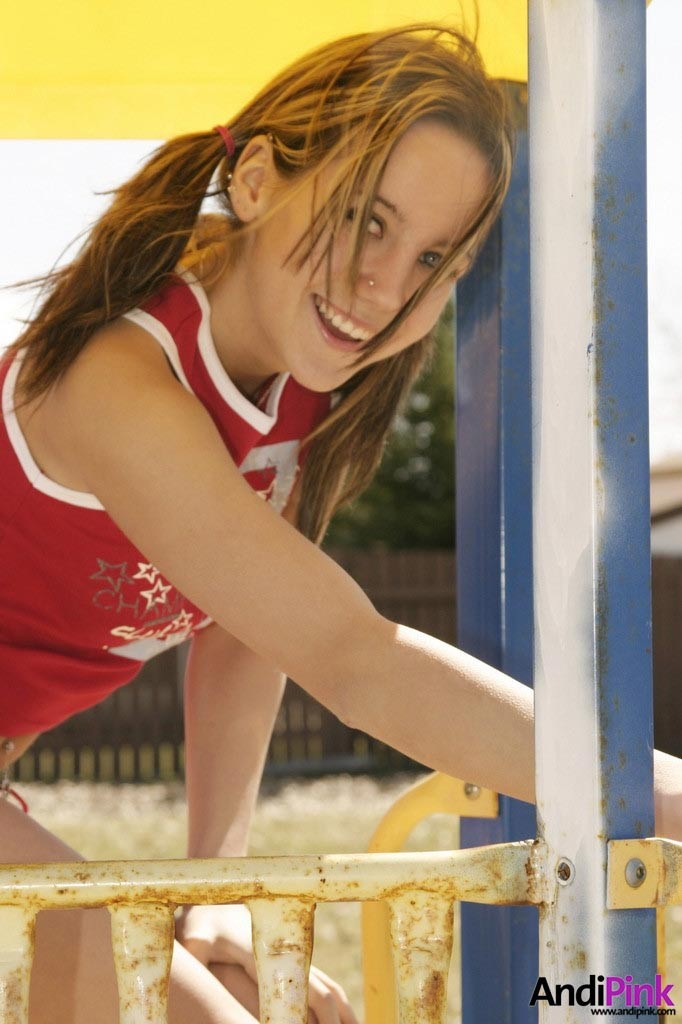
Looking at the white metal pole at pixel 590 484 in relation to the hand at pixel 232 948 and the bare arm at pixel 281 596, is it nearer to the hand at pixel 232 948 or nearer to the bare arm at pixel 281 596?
the bare arm at pixel 281 596

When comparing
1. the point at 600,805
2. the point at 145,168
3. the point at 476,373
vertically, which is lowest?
the point at 600,805

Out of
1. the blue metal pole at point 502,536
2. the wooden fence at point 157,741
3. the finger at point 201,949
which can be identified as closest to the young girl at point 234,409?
the finger at point 201,949

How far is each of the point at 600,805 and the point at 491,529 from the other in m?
0.78

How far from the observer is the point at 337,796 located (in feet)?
22.6

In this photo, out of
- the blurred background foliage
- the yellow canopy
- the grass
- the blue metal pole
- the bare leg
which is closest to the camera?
the bare leg

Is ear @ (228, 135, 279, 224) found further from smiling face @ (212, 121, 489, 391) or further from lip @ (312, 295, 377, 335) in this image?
lip @ (312, 295, 377, 335)

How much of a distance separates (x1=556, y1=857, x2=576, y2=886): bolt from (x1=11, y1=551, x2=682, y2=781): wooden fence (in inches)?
265

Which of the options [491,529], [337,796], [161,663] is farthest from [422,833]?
[491,529]

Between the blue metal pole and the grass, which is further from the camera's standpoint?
the grass

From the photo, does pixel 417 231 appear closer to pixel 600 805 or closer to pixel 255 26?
pixel 255 26

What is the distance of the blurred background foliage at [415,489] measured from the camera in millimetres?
12281

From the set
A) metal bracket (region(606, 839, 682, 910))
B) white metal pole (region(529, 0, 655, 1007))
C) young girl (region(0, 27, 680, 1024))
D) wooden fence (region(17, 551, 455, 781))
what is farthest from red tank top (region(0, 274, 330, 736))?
wooden fence (region(17, 551, 455, 781))

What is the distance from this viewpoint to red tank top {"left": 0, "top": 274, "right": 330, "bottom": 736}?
1264 mm

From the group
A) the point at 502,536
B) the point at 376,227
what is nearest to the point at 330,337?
the point at 376,227
